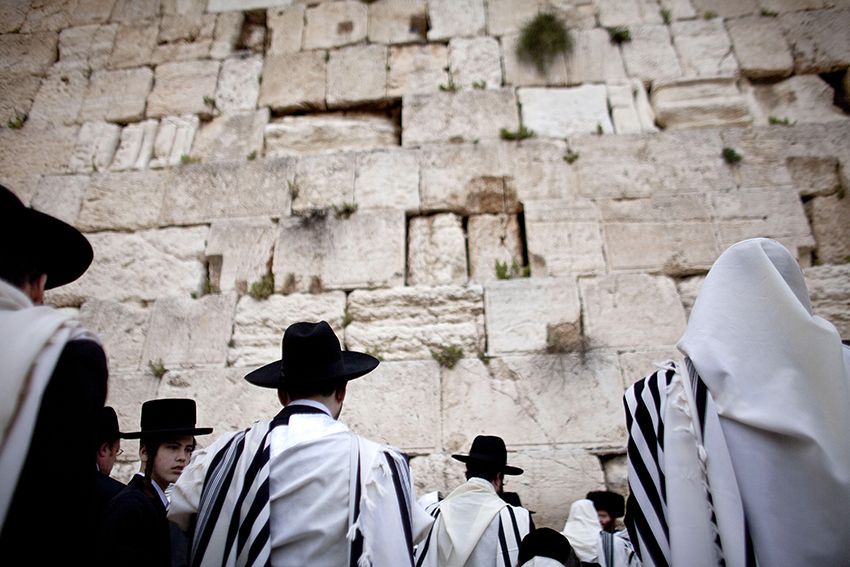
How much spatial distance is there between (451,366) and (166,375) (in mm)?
2113

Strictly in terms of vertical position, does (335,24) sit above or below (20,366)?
above

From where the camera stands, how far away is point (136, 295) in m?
4.53

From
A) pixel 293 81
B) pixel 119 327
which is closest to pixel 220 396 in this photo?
pixel 119 327

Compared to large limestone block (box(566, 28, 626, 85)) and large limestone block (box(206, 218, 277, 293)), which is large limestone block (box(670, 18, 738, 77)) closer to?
large limestone block (box(566, 28, 626, 85))

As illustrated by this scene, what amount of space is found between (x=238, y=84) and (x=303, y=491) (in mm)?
4875

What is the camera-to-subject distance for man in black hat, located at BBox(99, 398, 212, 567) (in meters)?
1.53

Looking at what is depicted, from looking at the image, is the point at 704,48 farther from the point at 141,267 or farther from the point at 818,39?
the point at 141,267

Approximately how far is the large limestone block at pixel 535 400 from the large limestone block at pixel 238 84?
11.3 ft

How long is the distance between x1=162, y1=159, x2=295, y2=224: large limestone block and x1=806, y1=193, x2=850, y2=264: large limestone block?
4.31m

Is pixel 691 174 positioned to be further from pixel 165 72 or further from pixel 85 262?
pixel 165 72

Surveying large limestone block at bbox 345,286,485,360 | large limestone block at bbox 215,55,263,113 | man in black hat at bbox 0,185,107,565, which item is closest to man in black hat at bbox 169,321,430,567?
man in black hat at bbox 0,185,107,565

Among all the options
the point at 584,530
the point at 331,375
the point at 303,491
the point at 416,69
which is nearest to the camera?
the point at 303,491

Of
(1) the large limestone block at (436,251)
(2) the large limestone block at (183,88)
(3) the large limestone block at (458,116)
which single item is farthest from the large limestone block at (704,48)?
(2) the large limestone block at (183,88)

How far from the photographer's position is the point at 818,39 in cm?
530
